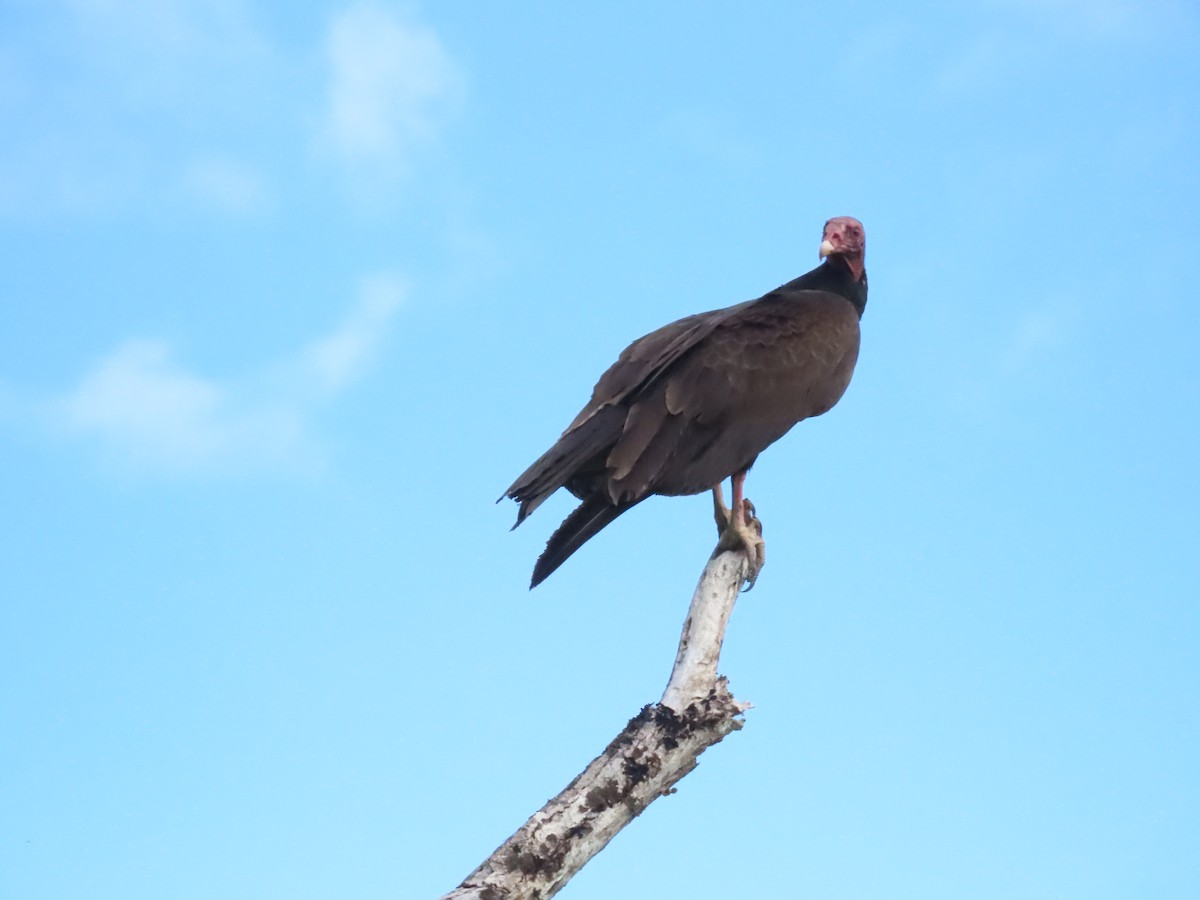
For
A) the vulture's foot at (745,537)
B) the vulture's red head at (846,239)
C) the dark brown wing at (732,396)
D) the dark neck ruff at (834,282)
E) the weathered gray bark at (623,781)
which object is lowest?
the weathered gray bark at (623,781)

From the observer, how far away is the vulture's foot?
459 cm

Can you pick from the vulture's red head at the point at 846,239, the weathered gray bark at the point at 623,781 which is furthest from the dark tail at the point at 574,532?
the vulture's red head at the point at 846,239

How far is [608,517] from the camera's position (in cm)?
455

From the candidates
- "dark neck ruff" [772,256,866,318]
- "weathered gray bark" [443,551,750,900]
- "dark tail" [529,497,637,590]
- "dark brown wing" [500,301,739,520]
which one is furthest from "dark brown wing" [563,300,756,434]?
"weathered gray bark" [443,551,750,900]

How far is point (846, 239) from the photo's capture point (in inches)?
233

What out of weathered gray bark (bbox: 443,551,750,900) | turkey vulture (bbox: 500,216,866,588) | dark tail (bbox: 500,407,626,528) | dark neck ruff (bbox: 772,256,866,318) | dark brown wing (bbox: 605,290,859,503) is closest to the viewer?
weathered gray bark (bbox: 443,551,750,900)

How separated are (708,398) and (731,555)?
0.65 metres

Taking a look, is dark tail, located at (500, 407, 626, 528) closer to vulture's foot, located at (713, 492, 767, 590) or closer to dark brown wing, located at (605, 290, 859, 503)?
dark brown wing, located at (605, 290, 859, 503)

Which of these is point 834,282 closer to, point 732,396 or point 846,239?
point 846,239

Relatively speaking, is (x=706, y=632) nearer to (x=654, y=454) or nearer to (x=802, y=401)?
(x=654, y=454)

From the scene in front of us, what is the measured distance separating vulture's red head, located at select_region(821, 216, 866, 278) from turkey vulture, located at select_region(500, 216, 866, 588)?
36cm

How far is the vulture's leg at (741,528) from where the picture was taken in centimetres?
460

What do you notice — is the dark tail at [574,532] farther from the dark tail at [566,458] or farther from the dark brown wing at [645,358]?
the dark brown wing at [645,358]

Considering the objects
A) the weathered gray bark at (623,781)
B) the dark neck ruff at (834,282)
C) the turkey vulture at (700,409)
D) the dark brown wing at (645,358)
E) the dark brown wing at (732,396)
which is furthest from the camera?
the dark neck ruff at (834,282)
